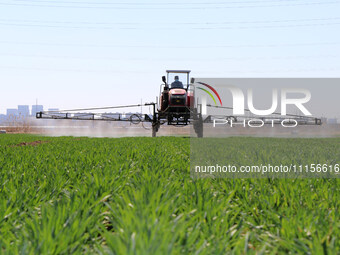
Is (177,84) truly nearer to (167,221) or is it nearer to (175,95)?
(175,95)

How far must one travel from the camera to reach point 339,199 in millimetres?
3363

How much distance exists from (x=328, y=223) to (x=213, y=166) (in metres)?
3.53

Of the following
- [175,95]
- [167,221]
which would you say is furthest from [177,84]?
[167,221]

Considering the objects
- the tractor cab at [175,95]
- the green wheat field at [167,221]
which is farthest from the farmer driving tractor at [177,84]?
the green wheat field at [167,221]

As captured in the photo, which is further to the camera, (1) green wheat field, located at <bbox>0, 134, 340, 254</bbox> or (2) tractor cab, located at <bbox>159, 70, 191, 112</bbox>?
(2) tractor cab, located at <bbox>159, 70, 191, 112</bbox>

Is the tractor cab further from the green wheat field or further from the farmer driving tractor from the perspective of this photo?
the green wheat field

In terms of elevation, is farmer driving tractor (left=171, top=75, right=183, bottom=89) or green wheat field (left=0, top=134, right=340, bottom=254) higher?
farmer driving tractor (left=171, top=75, right=183, bottom=89)

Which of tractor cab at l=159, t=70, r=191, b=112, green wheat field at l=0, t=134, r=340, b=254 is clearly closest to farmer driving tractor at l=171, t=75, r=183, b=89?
tractor cab at l=159, t=70, r=191, b=112

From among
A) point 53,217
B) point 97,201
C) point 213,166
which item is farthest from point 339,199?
point 213,166

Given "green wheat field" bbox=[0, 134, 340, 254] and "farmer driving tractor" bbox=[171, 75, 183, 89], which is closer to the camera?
"green wheat field" bbox=[0, 134, 340, 254]

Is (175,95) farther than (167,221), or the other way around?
(175,95)

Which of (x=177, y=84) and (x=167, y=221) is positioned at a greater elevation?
(x=177, y=84)

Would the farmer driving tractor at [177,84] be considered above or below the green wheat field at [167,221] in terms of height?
above

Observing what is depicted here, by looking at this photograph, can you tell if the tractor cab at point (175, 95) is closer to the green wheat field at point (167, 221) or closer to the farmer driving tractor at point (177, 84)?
the farmer driving tractor at point (177, 84)
